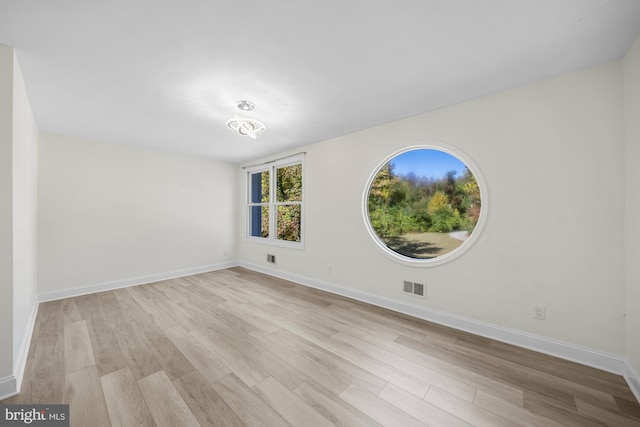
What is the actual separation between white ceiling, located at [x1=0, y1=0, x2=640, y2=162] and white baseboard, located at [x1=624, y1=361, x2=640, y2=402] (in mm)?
2270

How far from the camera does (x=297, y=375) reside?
5.68 feet

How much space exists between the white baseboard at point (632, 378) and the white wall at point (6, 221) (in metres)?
4.18

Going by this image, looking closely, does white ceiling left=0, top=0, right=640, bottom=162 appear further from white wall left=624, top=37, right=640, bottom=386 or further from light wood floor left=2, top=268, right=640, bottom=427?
light wood floor left=2, top=268, right=640, bottom=427

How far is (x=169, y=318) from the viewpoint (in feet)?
8.70

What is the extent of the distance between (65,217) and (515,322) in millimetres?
5698

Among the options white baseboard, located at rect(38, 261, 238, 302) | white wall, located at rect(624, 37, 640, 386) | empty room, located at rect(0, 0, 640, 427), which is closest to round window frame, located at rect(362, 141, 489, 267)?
empty room, located at rect(0, 0, 640, 427)

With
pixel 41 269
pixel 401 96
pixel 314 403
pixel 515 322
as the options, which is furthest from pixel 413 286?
pixel 41 269

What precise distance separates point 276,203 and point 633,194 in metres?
4.31

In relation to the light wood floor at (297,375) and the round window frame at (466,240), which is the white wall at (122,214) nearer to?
the light wood floor at (297,375)

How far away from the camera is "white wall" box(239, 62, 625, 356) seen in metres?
1.80

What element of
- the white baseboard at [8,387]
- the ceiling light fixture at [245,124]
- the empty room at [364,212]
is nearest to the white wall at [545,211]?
the empty room at [364,212]

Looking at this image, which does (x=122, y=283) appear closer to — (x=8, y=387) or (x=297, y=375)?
(x=8, y=387)

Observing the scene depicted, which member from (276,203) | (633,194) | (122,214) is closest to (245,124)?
(276,203)

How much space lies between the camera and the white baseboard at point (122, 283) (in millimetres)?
3213
